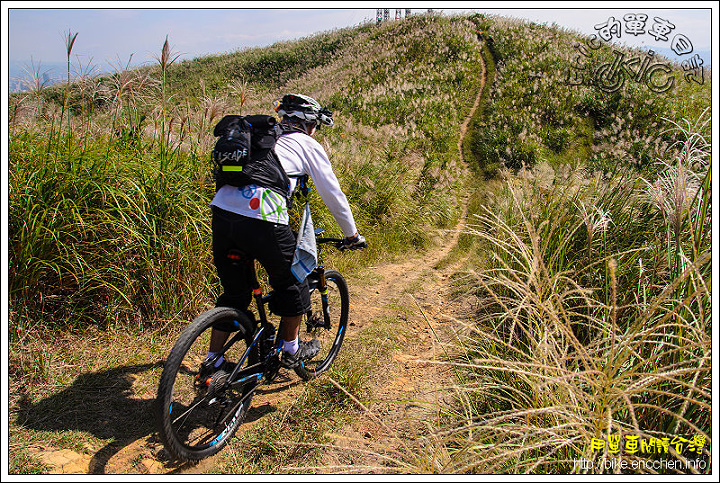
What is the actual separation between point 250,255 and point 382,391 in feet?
6.49

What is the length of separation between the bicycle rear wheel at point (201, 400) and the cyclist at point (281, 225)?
0.17m

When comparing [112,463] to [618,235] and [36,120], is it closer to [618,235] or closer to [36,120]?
[36,120]

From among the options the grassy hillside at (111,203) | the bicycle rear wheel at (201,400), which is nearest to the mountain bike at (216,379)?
the bicycle rear wheel at (201,400)

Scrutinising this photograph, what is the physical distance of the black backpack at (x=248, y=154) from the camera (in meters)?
2.83

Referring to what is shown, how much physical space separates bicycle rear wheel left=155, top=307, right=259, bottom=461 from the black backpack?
0.96 meters

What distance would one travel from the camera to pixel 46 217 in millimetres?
3701

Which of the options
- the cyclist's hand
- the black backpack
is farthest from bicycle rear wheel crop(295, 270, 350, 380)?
the black backpack

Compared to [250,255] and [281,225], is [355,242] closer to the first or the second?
[281,225]

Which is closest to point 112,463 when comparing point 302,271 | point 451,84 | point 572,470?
point 302,271

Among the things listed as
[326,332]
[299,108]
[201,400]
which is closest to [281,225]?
[299,108]

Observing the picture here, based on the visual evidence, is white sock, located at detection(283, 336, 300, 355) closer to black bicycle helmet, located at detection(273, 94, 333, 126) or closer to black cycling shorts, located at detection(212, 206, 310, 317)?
black cycling shorts, located at detection(212, 206, 310, 317)

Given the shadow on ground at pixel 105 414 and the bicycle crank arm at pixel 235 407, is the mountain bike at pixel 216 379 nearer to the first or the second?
the bicycle crank arm at pixel 235 407

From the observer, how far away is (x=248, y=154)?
9.40ft

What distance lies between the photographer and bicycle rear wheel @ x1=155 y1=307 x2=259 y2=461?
257 cm
